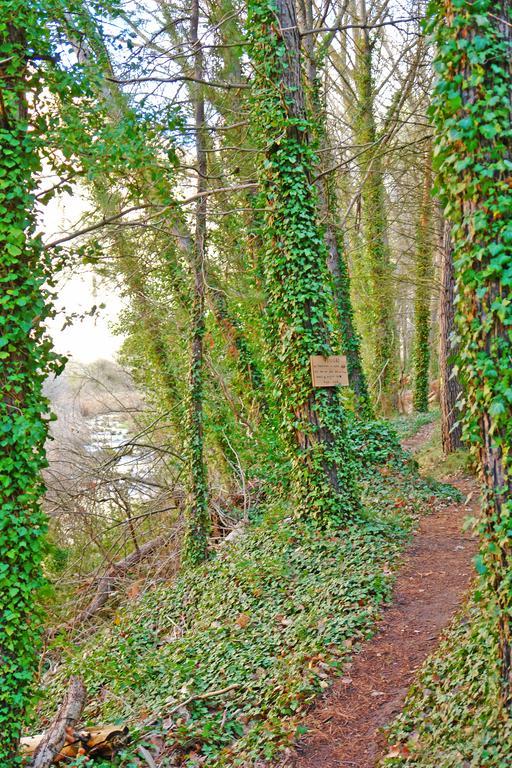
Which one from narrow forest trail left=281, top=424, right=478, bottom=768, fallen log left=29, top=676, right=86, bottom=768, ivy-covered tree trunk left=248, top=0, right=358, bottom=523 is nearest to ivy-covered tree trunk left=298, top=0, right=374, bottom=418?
ivy-covered tree trunk left=248, top=0, right=358, bottom=523

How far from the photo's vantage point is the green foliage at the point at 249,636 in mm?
5488

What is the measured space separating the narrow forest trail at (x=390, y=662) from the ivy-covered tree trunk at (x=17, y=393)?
7.08 feet

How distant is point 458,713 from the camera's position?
163 inches

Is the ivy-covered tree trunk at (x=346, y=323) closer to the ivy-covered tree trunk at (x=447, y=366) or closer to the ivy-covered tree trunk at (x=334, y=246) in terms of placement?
the ivy-covered tree trunk at (x=334, y=246)

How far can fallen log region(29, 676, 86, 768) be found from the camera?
4809 millimetres

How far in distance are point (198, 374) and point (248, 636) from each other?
434 cm

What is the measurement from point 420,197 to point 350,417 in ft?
21.3

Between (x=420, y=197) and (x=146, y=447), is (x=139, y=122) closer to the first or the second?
(x=146, y=447)

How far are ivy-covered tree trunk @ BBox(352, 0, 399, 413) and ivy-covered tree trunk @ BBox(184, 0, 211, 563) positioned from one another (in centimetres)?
539

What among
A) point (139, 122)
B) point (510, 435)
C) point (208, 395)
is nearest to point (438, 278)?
point (208, 395)

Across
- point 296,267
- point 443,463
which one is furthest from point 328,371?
point 443,463

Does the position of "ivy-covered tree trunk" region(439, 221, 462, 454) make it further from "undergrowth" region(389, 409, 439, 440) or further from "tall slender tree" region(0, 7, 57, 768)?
"tall slender tree" region(0, 7, 57, 768)

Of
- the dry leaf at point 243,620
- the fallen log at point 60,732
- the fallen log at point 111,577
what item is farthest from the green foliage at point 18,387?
the fallen log at point 111,577

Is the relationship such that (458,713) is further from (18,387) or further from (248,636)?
(18,387)
